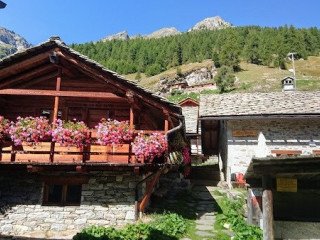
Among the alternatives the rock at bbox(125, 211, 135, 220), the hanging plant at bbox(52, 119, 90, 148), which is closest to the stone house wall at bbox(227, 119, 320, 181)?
the rock at bbox(125, 211, 135, 220)

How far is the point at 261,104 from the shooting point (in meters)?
15.4

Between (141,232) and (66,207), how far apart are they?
2.96 metres

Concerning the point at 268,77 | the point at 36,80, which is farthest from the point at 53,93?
the point at 268,77

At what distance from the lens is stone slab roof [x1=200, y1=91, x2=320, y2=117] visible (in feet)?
45.9

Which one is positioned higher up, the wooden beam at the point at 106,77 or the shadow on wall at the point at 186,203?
the wooden beam at the point at 106,77

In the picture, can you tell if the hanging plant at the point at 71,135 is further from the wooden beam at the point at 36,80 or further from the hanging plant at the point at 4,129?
the wooden beam at the point at 36,80

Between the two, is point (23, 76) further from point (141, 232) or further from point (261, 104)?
point (261, 104)

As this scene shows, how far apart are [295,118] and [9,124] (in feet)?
39.3

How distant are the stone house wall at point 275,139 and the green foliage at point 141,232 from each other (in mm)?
5973

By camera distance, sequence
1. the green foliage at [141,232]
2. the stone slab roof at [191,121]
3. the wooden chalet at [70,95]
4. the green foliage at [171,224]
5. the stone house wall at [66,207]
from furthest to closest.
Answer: the stone slab roof at [191,121] → the wooden chalet at [70,95] → the stone house wall at [66,207] → the green foliage at [171,224] → the green foliage at [141,232]

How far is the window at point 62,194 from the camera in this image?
9953 mm

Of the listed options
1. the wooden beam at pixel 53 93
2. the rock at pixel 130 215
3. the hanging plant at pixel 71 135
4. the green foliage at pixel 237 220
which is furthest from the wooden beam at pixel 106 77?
the green foliage at pixel 237 220

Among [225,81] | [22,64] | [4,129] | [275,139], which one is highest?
[225,81]

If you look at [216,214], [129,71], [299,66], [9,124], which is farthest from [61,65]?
[129,71]
